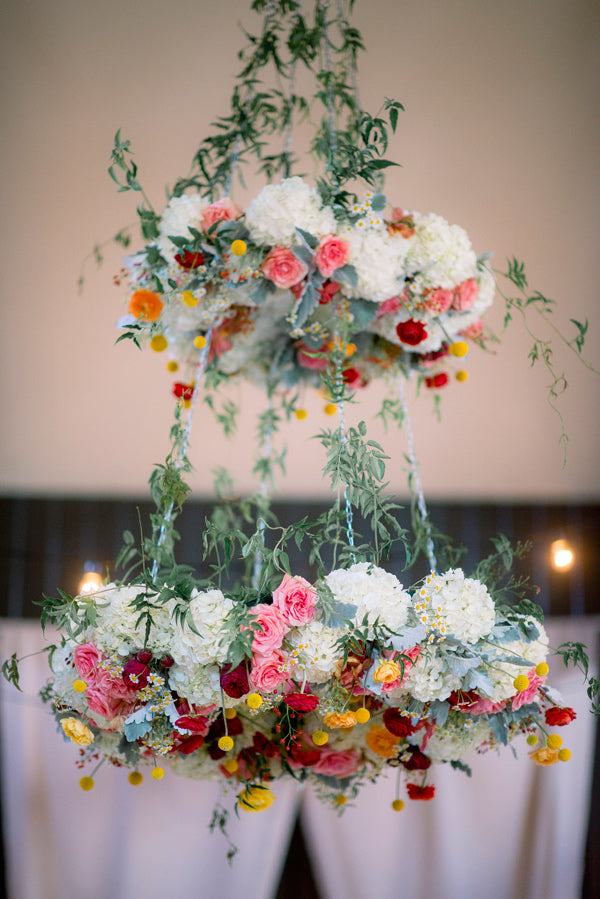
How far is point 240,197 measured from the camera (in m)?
3.21

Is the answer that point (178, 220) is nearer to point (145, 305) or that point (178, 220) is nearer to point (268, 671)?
point (145, 305)

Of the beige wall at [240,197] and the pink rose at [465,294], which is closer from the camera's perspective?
the pink rose at [465,294]

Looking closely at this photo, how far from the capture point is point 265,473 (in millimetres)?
2393

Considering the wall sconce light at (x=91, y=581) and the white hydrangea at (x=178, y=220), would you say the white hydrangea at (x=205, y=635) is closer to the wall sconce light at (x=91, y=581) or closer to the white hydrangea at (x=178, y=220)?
the wall sconce light at (x=91, y=581)

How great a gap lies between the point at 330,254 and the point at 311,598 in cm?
69

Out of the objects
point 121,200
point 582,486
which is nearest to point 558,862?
point 582,486

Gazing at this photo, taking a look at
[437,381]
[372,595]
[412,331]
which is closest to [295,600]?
[372,595]

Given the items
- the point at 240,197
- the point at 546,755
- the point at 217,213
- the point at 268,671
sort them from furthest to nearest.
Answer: the point at 240,197
the point at 217,213
the point at 546,755
the point at 268,671

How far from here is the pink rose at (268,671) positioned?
122cm

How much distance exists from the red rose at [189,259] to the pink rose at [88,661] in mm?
785

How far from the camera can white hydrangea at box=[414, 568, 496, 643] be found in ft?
4.16

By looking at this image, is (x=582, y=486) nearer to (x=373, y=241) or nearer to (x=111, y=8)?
(x=373, y=241)

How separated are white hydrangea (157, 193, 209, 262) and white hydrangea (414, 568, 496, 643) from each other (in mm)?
869

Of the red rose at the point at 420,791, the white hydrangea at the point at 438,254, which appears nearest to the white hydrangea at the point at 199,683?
the red rose at the point at 420,791
